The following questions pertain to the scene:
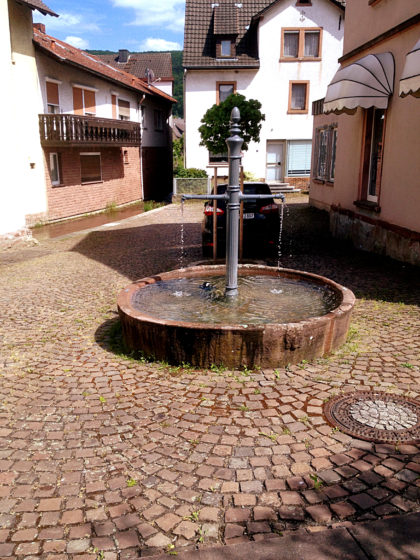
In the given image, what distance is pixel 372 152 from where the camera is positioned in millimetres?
11375

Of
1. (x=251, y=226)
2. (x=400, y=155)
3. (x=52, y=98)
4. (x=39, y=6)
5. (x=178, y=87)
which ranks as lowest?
(x=251, y=226)

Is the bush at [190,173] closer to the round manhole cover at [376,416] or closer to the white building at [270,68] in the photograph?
the white building at [270,68]

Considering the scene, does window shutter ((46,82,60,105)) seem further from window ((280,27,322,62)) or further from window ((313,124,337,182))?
window ((280,27,322,62))

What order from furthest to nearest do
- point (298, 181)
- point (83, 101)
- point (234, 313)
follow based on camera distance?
point (298, 181) → point (83, 101) → point (234, 313)

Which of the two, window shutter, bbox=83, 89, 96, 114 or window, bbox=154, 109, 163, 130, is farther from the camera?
window, bbox=154, 109, 163, 130

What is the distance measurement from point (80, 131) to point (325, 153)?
31.8ft

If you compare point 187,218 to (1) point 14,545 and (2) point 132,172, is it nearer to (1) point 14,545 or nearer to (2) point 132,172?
(2) point 132,172

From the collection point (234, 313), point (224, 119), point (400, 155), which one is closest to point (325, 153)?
point (224, 119)

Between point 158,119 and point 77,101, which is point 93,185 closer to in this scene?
point 77,101

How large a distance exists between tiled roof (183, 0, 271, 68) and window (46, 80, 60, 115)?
10545 millimetres

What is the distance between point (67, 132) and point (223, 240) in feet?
35.4

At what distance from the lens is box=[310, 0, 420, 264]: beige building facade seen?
8977 millimetres

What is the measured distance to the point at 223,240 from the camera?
35.8 ft

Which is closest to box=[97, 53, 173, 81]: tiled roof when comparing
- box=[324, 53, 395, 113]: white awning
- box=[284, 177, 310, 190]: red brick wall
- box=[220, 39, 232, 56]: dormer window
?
box=[220, 39, 232, 56]: dormer window
